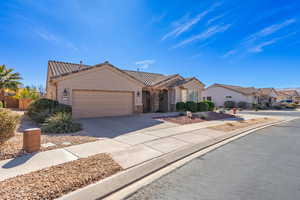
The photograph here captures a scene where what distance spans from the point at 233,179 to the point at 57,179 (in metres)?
3.98

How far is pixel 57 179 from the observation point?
3.12 metres

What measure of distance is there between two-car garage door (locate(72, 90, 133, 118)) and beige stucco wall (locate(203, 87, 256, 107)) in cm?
2922

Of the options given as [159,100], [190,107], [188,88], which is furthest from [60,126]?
[188,88]

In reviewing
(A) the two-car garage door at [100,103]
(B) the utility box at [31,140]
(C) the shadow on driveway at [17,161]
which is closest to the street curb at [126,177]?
(C) the shadow on driveway at [17,161]

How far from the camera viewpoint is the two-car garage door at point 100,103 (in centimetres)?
1115

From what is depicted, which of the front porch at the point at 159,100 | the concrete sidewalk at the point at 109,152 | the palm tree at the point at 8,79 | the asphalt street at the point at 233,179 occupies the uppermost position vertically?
the palm tree at the point at 8,79

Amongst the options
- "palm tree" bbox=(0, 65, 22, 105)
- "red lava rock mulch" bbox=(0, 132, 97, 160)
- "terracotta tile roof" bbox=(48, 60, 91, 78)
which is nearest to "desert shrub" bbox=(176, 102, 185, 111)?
"terracotta tile roof" bbox=(48, 60, 91, 78)

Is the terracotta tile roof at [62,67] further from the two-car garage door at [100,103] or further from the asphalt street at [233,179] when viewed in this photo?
the asphalt street at [233,179]

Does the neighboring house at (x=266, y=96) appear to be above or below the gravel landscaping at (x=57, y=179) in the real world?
above

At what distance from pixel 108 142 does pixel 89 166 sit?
7.41 ft

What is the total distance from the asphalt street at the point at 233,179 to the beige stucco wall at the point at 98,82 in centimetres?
966

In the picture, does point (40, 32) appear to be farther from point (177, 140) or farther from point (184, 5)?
point (177, 140)

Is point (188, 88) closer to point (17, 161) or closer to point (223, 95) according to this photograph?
point (17, 161)

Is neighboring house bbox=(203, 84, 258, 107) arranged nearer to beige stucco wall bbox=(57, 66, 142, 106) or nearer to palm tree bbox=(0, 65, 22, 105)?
beige stucco wall bbox=(57, 66, 142, 106)
